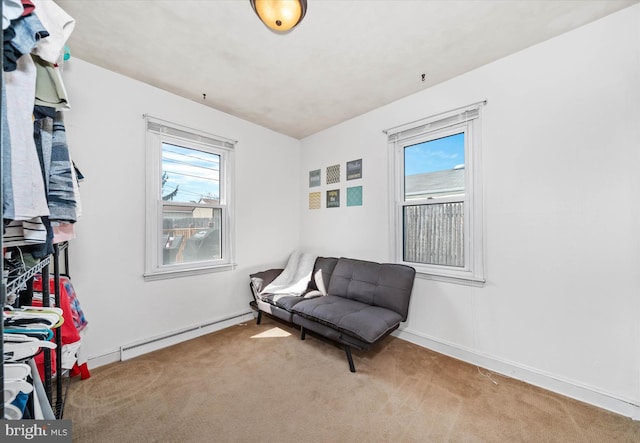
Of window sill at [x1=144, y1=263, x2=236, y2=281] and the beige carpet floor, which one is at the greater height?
window sill at [x1=144, y1=263, x2=236, y2=281]

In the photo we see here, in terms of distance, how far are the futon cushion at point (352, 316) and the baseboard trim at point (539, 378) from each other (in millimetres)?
526

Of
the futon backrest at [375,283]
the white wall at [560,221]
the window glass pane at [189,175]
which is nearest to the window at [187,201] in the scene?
the window glass pane at [189,175]

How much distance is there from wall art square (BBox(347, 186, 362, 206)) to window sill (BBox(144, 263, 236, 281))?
1689mm

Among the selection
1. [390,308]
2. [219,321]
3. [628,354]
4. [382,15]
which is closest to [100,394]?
[219,321]

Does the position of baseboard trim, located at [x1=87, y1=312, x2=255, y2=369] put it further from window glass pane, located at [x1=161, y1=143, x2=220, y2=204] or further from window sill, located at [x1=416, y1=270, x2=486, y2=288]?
window sill, located at [x1=416, y1=270, x2=486, y2=288]

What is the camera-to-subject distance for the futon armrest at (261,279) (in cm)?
298

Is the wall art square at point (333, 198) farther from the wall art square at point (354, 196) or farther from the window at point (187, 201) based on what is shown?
the window at point (187, 201)

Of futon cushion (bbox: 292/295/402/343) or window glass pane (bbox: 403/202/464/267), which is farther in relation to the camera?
window glass pane (bbox: 403/202/464/267)

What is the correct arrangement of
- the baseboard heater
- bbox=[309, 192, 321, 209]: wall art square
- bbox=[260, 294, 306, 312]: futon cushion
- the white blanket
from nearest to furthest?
the baseboard heater → bbox=[260, 294, 306, 312]: futon cushion → the white blanket → bbox=[309, 192, 321, 209]: wall art square

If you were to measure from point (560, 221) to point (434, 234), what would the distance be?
947 mm

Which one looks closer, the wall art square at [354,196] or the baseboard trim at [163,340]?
the baseboard trim at [163,340]

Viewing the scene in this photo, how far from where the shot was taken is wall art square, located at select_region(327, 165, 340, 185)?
132 inches

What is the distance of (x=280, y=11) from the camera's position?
1462 mm

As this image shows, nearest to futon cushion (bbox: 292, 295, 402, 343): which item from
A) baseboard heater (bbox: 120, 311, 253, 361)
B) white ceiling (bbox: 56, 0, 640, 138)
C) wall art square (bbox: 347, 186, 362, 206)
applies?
baseboard heater (bbox: 120, 311, 253, 361)
